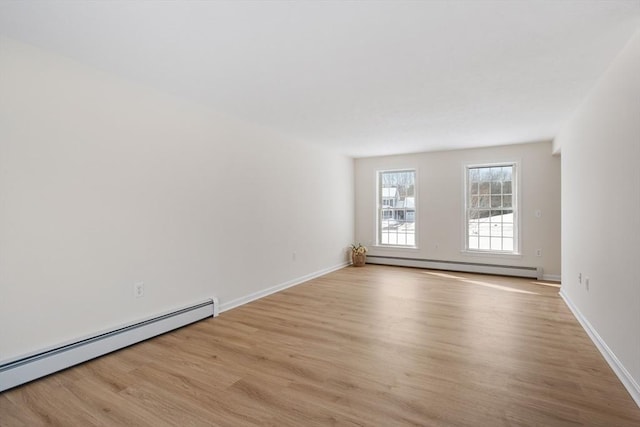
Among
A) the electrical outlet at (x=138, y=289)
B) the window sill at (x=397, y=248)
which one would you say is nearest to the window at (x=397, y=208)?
the window sill at (x=397, y=248)

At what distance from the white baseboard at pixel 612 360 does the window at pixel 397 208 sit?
3.40 m

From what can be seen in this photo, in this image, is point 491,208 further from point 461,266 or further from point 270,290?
point 270,290

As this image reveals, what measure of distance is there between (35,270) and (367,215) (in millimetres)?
5705

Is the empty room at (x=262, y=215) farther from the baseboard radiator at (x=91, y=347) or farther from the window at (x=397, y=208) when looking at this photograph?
the window at (x=397, y=208)

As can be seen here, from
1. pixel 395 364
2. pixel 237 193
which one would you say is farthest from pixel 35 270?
pixel 395 364

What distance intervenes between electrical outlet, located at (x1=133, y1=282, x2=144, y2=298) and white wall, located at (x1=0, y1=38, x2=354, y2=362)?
4 centimetres

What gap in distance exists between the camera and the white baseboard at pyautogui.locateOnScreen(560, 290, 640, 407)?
6.65 ft

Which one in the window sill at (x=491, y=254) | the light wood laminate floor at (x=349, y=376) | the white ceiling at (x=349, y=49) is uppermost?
the white ceiling at (x=349, y=49)

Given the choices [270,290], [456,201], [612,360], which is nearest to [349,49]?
[612,360]

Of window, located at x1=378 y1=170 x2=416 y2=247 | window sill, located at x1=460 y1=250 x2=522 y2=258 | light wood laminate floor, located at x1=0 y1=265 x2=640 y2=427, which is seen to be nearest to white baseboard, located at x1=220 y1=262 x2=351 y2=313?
light wood laminate floor, located at x1=0 y1=265 x2=640 y2=427

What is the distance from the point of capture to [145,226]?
304 centimetres

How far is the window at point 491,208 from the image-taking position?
579 centimetres

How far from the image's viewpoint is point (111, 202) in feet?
9.09

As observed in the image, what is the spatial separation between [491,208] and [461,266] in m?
1.19
